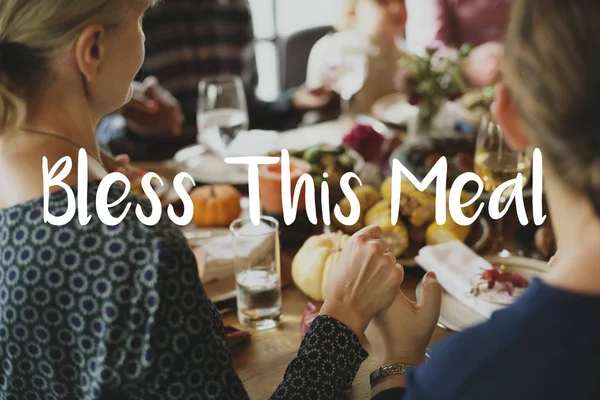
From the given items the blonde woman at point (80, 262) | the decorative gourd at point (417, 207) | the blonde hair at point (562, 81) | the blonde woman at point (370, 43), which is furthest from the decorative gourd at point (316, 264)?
the blonde woman at point (370, 43)

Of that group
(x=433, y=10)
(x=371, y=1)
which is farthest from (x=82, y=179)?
(x=433, y=10)

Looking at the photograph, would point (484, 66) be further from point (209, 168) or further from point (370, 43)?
point (209, 168)

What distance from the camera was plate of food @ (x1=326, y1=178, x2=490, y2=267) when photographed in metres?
1.32

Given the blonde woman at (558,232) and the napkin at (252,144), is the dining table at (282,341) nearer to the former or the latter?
the blonde woman at (558,232)

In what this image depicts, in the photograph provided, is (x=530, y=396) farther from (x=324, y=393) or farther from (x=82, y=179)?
(x=82, y=179)

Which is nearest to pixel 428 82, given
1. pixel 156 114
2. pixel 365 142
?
pixel 365 142

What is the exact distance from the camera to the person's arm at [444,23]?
348 centimetres

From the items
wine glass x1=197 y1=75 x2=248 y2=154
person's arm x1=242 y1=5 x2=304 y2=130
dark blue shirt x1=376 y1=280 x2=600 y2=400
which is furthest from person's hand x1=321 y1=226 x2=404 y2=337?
person's arm x1=242 y1=5 x2=304 y2=130

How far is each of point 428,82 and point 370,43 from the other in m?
0.53

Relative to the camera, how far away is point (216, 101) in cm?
181

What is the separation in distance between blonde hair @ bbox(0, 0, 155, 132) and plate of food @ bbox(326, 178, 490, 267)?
65 centimetres

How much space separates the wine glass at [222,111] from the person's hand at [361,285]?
0.80 meters

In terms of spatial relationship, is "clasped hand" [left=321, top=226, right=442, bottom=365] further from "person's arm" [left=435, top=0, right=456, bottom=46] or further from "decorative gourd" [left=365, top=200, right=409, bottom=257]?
"person's arm" [left=435, top=0, right=456, bottom=46]

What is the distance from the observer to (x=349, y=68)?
211cm
